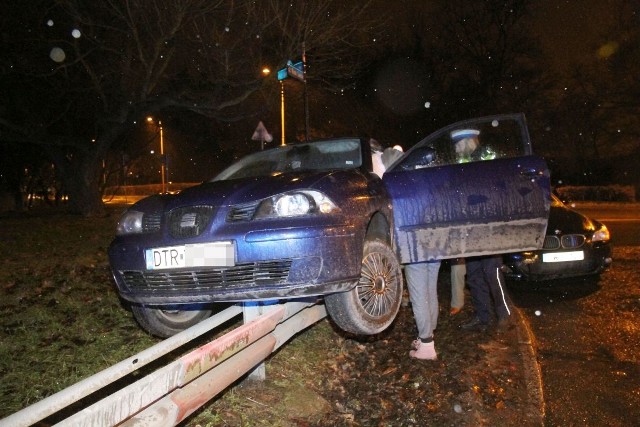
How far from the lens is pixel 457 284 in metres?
5.77

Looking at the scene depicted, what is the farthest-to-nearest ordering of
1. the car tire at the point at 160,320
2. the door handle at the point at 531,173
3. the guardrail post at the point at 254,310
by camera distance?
the door handle at the point at 531,173, the car tire at the point at 160,320, the guardrail post at the point at 254,310

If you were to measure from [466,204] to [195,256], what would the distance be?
2.04 m

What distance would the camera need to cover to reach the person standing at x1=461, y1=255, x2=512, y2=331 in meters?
5.11

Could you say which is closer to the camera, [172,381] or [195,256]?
[172,381]

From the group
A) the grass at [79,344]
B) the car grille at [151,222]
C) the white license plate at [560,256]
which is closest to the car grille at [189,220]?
the car grille at [151,222]

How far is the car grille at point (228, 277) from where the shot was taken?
297 centimetres

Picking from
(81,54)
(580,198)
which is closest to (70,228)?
(81,54)

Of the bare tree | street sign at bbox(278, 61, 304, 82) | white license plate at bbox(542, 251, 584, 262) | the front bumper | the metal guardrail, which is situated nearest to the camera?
the metal guardrail

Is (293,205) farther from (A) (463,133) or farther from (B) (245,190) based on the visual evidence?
(A) (463,133)

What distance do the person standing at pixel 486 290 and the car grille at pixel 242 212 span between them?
296 cm

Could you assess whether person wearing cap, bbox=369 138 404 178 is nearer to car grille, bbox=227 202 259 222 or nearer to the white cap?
the white cap

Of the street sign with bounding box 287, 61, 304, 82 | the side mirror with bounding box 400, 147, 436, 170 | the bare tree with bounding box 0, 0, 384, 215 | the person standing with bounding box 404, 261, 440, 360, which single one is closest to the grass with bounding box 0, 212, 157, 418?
the person standing with bounding box 404, 261, 440, 360

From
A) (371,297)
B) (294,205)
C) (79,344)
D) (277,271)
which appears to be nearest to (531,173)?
(371,297)

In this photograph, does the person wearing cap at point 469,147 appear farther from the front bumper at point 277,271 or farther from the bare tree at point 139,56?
the bare tree at point 139,56
